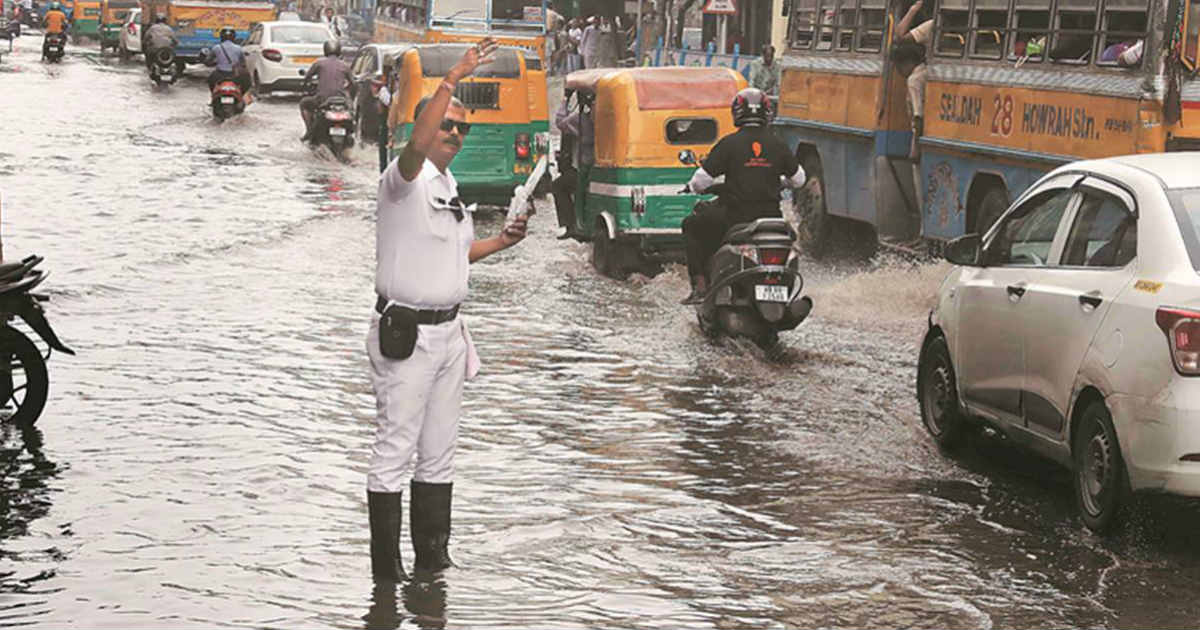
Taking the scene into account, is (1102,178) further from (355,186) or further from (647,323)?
(355,186)

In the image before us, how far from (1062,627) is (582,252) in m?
13.4

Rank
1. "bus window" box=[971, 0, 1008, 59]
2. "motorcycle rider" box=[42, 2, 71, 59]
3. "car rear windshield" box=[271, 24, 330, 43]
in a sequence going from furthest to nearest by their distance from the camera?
"motorcycle rider" box=[42, 2, 71, 59], "car rear windshield" box=[271, 24, 330, 43], "bus window" box=[971, 0, 1008, 59]

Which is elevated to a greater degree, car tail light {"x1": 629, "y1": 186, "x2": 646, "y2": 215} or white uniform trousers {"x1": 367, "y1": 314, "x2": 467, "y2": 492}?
white uniform trousers {"x1": 367, "y1": 314, "x2": 467, "y2": 492}

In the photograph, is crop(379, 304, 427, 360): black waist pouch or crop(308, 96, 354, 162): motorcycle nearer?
crop(379, 304, 427, 360): black waist pouch

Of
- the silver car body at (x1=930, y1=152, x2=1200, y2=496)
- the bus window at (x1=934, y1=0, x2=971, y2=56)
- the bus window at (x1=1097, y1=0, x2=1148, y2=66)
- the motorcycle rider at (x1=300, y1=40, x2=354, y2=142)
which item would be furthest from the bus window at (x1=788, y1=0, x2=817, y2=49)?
the silver car body at (x1=930, y1=152, x2=1200, y2=496)

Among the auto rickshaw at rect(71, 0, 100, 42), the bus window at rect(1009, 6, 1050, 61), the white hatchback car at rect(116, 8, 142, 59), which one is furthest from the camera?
the auto rickshaw at rect(71, 0, 100, 42)

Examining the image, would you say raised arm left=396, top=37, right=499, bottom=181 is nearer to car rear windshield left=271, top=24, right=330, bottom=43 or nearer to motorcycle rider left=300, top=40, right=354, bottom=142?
motorcycle rider left=300, top=40, right=354, bottom=142

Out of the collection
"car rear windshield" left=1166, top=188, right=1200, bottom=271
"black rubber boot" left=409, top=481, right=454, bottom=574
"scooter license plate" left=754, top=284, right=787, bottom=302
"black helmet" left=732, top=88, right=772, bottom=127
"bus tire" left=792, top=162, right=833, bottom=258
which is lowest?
"bus tire" left=792, top=162, right=833, bottom=258

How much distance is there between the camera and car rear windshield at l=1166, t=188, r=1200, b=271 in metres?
7.81

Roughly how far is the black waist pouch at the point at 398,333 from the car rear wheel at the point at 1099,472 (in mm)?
2712

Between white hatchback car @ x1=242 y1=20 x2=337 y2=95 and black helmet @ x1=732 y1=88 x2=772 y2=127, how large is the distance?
1235 inches

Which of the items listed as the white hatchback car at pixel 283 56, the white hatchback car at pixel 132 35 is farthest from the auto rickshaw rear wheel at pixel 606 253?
the white hatchback car at pixel 132 35

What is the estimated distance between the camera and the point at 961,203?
16922 mm

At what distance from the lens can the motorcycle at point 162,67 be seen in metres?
48.2
